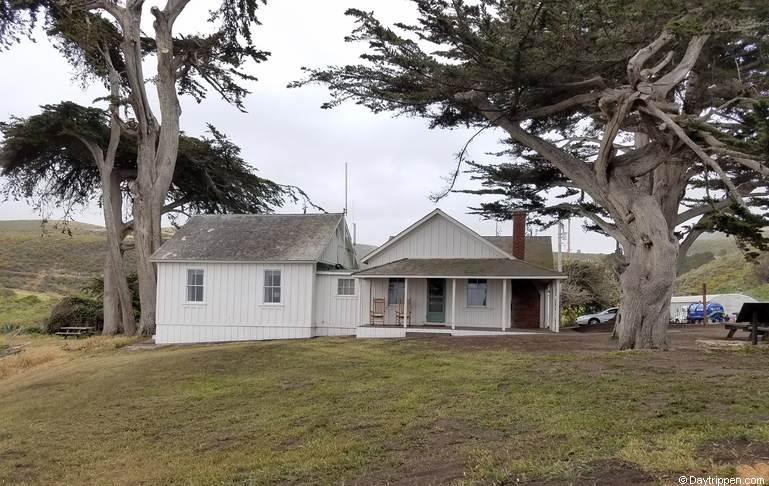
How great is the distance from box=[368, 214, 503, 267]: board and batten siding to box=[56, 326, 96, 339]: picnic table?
1573 cm

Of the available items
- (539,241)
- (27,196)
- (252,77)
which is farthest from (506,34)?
(27,196)

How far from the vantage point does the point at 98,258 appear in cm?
6981

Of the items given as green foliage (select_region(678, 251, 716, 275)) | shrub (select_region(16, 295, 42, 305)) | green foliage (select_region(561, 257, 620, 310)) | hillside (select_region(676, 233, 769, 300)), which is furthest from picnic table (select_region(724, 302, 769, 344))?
green foliage (select_region(678, 251, 716, 275))

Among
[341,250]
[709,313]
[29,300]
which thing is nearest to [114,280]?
[341,250]

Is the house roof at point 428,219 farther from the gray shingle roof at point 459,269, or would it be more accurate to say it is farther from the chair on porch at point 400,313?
the chair on porch at point 400,313

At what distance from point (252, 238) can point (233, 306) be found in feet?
10.5

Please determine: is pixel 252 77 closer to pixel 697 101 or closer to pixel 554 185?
pixel 554 185

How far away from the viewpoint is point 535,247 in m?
29.9

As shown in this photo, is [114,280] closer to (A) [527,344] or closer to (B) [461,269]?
(B) [461,269]

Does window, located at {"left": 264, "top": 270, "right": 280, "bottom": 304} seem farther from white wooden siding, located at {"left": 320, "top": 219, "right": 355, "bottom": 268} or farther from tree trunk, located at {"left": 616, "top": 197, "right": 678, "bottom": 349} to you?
tree trunk, located at {"left": 616, "top": 197, "right": 678, "bottom": 349}

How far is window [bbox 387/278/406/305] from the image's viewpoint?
25.7 meters

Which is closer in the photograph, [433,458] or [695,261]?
[433,458]

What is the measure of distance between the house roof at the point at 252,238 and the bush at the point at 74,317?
29.4ft

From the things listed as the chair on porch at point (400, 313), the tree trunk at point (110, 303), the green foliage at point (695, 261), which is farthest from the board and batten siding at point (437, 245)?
the green foliage at point (695, 261)
